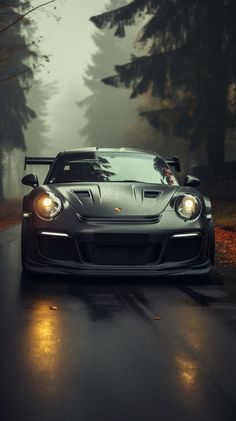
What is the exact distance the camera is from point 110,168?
7.87m

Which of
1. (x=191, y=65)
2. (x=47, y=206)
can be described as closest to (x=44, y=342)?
(x=47, y=206)

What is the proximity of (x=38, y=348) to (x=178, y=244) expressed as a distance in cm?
255

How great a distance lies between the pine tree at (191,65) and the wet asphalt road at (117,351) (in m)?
17.4

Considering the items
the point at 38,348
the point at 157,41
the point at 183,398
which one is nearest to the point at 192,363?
the point at 183,398

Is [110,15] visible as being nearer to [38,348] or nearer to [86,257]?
[86,257]

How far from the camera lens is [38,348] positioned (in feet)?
13.9

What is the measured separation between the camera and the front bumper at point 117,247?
6254mm

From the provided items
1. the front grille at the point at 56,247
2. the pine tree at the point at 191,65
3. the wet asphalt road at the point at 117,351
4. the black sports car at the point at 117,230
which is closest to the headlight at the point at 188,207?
the black sports car at the point at 117,230

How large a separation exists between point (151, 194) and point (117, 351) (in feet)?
9.33

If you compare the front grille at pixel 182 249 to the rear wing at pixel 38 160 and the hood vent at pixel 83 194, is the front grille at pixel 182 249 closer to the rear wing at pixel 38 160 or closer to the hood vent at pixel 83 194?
the hood vent at pixel 83 194

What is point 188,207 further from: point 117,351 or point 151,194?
point 117,351

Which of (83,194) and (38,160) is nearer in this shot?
(83,194)

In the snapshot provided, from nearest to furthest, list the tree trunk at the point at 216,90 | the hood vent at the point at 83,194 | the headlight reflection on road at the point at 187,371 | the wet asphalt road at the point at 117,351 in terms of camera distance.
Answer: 1. the wet asphalt road at the point at 117,351
2. the headlight reflection on road at the point at 187,371
3. the hood vent at the point at 83,194
4. the tree trunk at the point at 216,90

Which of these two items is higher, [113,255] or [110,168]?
[110,168]
